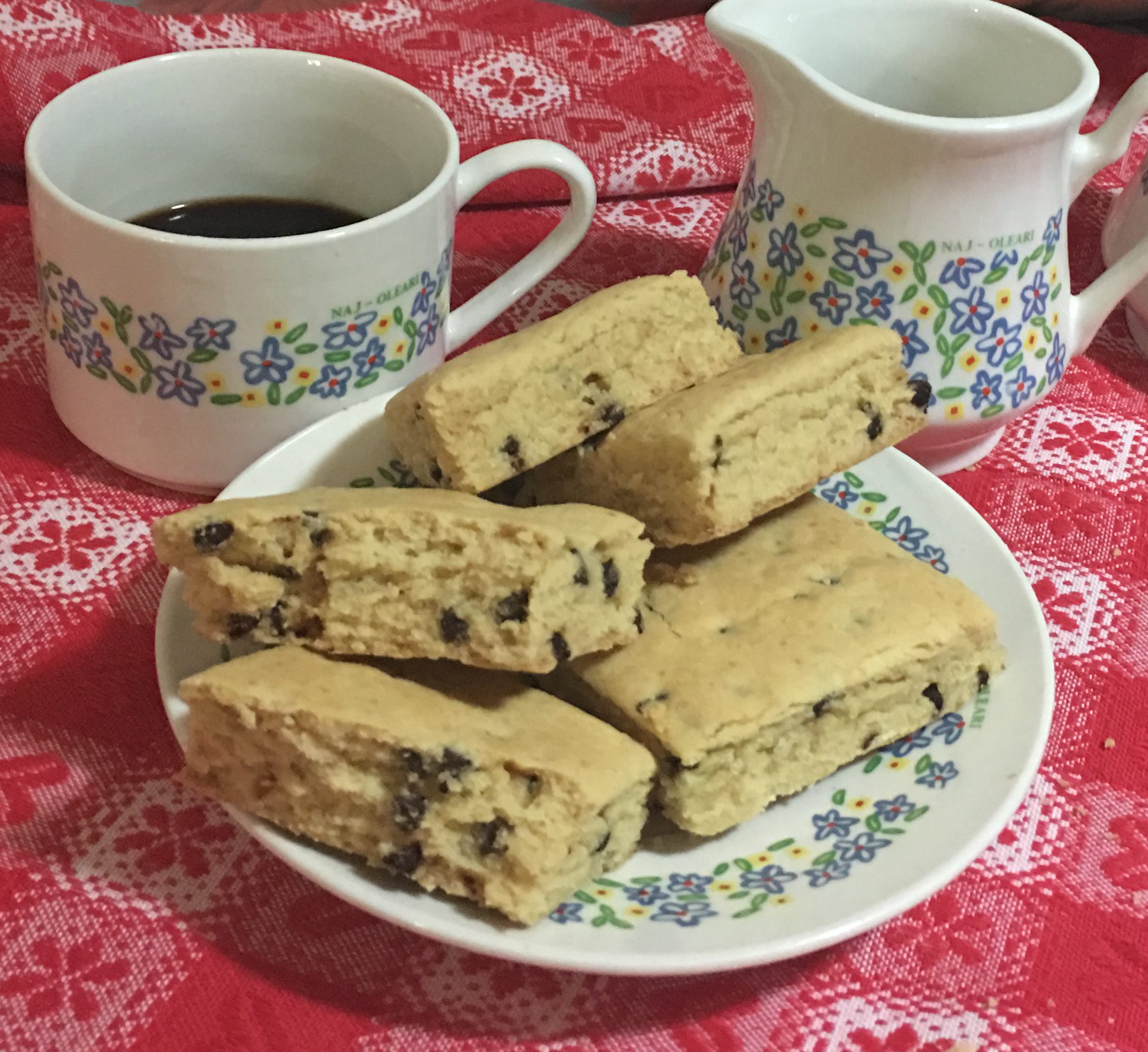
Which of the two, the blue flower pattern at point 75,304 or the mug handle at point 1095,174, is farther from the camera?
the mug handle at point 1095,174

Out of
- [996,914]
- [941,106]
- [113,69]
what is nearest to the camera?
[996,914]

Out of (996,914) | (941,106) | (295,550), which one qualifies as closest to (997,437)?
(941,106)

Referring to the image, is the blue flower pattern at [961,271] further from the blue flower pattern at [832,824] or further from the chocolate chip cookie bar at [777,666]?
the blue flower pattern at [832,824]

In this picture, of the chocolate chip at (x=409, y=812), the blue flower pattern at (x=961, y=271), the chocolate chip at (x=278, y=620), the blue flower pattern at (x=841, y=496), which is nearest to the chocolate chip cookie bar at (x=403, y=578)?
the chocolate chip at (x=278, y=620)

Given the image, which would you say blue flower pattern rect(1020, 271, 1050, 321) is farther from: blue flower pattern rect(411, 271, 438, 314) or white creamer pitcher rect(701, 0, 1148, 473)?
blue flower pattern rect(411, 271, 438, 314)

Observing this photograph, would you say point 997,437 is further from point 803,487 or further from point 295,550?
point 295,550

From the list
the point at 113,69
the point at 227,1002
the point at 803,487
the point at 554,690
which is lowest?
the point at 227,1002

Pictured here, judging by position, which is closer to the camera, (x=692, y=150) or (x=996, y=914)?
(x=996, y=914)
